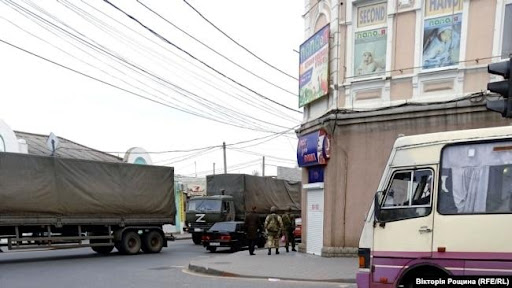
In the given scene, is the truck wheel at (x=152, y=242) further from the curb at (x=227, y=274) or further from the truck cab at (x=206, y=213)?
the curb at (x=227, y=274)

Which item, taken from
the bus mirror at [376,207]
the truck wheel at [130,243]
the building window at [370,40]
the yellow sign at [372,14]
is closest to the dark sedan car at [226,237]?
the truck wheel at [130,243]

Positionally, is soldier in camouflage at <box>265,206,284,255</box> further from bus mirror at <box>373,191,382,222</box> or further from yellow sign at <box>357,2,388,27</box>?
bus mirror at <box>373,191,382,222</box>

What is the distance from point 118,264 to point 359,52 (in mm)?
9707

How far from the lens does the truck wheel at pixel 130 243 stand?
63.7 feet

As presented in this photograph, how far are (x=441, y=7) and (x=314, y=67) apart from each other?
4.46 meters

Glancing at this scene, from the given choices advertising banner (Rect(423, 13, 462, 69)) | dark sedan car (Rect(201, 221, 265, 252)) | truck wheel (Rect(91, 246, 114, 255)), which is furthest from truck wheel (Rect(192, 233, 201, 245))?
advertising banner (Rect(423, 13, 462, 69))

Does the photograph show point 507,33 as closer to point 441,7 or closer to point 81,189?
point 441,7

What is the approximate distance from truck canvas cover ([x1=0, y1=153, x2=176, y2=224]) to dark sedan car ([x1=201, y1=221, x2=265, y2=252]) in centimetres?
181

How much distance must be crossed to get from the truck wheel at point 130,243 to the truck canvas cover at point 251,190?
21.8 ft

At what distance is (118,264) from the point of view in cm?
Answer: 1595

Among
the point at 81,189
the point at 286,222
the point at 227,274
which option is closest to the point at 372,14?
the point at 286,222

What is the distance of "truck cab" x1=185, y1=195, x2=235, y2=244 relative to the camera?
23891 millimetres

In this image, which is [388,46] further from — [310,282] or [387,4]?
[310,282]

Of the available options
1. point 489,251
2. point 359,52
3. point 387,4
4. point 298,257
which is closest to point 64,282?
point 298,257
